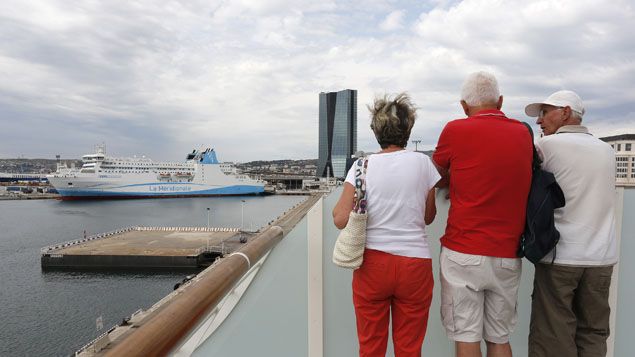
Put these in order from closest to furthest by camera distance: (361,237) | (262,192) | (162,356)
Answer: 1. (162,356)
2. (361,237)
3. (262,192)

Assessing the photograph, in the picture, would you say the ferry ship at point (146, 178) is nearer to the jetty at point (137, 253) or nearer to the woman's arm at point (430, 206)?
the jetty at point (137, 253)

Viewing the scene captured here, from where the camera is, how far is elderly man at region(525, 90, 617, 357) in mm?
1147

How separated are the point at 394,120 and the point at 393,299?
21.3 inches

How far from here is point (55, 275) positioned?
16875 millimetres

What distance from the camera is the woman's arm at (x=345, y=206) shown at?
111 centimetres

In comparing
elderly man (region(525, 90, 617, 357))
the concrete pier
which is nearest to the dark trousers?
elderly man (region(525, 90, 617, 357))

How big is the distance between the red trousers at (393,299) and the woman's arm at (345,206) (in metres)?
0.12

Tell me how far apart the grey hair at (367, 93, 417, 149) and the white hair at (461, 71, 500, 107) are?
0.20 m

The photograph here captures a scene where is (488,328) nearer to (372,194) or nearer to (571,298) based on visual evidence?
(571,298)

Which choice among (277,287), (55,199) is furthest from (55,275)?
(55,199)

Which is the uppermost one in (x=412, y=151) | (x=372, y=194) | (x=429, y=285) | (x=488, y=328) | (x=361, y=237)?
(x=412, y=151)

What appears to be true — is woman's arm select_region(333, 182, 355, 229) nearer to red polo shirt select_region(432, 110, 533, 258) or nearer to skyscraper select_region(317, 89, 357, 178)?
red polo shirt select_region(432, 110, 533, 258)

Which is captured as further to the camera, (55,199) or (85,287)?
(55,199)

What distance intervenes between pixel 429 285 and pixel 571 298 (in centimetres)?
49
